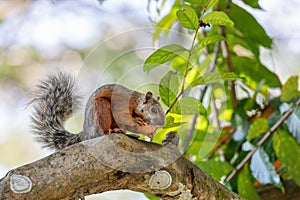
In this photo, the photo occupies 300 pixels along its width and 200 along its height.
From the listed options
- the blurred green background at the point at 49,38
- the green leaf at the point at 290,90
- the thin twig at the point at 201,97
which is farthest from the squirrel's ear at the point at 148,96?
the blurred green background at the point at 49,38

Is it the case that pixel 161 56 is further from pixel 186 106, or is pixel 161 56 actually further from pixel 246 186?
pixel 246 186

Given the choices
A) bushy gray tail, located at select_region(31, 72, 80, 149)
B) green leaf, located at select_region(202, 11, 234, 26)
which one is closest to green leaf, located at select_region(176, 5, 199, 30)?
green leaf, located at select_region(202, 11, 234, 26)

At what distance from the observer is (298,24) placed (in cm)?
274

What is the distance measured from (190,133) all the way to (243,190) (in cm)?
20

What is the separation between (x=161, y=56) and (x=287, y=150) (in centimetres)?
59

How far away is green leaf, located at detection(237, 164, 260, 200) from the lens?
1.31 metres

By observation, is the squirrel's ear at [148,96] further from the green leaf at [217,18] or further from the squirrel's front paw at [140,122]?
the green leaf at [217,18]

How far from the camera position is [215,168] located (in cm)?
133

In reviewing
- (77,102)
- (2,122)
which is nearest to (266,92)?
(77,102)

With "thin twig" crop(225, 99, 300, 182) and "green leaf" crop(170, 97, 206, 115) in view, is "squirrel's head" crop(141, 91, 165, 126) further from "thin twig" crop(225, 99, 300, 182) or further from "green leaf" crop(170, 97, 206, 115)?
"thin twig" crop(225, 99, 300, 182)

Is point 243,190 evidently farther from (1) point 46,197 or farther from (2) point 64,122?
(1) point 46,197

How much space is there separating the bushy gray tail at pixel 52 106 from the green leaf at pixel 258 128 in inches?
19.7

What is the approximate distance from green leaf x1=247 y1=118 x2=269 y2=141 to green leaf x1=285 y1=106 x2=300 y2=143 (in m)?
0.06

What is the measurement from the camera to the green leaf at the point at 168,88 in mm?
859
